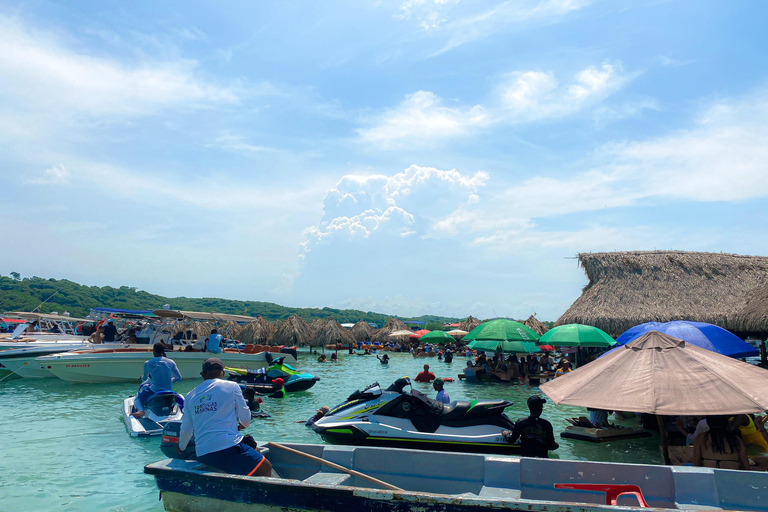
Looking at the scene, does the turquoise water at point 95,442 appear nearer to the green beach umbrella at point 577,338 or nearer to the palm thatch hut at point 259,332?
the green beach umbrella at point 577,338

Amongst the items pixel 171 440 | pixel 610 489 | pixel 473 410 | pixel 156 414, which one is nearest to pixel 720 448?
pixel 610 489

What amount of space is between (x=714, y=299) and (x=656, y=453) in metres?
15.6

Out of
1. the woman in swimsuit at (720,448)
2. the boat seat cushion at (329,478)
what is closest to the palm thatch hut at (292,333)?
the boat seat cushion at (329,478)

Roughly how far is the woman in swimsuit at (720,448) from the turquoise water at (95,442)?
325 centimetres

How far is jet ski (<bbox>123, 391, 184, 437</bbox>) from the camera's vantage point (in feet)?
37.6

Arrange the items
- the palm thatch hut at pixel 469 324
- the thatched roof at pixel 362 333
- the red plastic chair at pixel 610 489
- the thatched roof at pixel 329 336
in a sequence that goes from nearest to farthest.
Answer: the red plastic chair at pixel 610 489
the thatched roof at pixel 329 336
the palm thatch hut at pixel 469 324
the thatched roof at pixel 362 333

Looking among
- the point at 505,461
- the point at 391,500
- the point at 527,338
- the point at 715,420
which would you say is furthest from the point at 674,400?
the point at 527,338

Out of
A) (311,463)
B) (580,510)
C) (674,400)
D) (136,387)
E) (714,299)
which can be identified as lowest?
(136,387)

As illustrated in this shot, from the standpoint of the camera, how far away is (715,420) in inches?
257

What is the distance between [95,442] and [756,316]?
2204 cm

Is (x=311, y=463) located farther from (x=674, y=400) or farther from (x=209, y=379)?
(x=674, y=400)

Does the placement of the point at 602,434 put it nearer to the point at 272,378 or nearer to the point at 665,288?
the point at 272,378

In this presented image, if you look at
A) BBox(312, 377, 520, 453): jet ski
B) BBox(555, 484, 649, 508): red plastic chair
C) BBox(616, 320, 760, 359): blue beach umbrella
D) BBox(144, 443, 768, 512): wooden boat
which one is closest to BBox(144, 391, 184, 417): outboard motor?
BBox(312, 377, 520, 453): jet ski

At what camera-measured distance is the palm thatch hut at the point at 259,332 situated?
45375 millimetres
